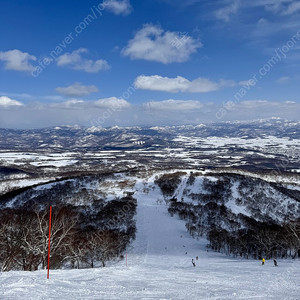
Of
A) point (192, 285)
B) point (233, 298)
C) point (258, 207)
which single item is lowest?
point (258, 207)

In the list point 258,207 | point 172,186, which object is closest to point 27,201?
point 172,186

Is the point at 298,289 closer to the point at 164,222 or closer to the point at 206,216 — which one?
the point at 164,222

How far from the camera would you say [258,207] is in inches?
5896

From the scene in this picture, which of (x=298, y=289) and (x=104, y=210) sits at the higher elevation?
(x=298, y=289)

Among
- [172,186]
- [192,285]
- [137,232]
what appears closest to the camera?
[192,285]

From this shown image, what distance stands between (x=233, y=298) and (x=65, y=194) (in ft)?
516

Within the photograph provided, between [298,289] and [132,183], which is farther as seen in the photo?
[132,183]

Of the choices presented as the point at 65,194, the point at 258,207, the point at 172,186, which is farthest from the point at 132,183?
the point at 258,207

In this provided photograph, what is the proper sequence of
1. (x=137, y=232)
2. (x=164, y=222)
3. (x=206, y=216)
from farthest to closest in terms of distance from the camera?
(x=206, y=216), (x=164, y=222), (x=137, y=232)

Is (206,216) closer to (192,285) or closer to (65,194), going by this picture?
(65,194)

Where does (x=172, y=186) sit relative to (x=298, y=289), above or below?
below

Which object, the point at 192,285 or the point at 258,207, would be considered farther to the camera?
the point at 258,207

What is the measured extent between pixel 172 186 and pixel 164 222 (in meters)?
76.8

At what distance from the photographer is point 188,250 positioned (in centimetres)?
7331
